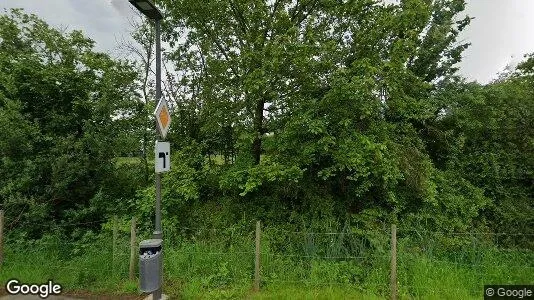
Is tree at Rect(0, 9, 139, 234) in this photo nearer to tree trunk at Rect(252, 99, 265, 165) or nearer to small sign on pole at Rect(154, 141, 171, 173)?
tree trunk at Rect(252, 99, 265, 165)

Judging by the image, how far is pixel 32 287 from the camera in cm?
533

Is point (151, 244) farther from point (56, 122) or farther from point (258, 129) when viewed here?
point (56, 122)

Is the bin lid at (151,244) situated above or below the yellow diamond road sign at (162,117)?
below

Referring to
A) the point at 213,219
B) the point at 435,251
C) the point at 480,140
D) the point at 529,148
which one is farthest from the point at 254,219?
the point at 529,148

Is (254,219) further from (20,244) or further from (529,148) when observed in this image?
(529,148)

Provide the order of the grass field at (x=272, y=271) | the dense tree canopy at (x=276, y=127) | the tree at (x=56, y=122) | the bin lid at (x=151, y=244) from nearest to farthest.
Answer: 1. the bin lid at (x=151, y=244)
2. the grass field at (x=272, y=271)
3. the dense tree canopy at (x=276, y=127)
4. the tree at (x=56, y=122)

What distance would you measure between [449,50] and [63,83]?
456 inches

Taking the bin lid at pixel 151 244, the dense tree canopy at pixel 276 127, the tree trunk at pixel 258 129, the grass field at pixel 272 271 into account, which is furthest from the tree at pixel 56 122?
the bin lid at pixel 151 244

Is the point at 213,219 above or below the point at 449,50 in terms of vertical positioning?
below

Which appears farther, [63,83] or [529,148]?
[529,148]

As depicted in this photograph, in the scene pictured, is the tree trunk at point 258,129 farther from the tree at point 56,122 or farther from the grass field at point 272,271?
the tree at point 56,122

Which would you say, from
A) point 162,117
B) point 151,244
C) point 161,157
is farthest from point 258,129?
point 151,244


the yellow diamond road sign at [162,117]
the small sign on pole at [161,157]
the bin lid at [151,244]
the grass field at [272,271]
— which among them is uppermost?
the yellow diamond road sign at [162,117]

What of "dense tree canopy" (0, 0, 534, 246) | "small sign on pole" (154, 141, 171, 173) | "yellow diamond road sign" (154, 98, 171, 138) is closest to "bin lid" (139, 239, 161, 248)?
"small sign on pole" (154, 141, 171, 173)
